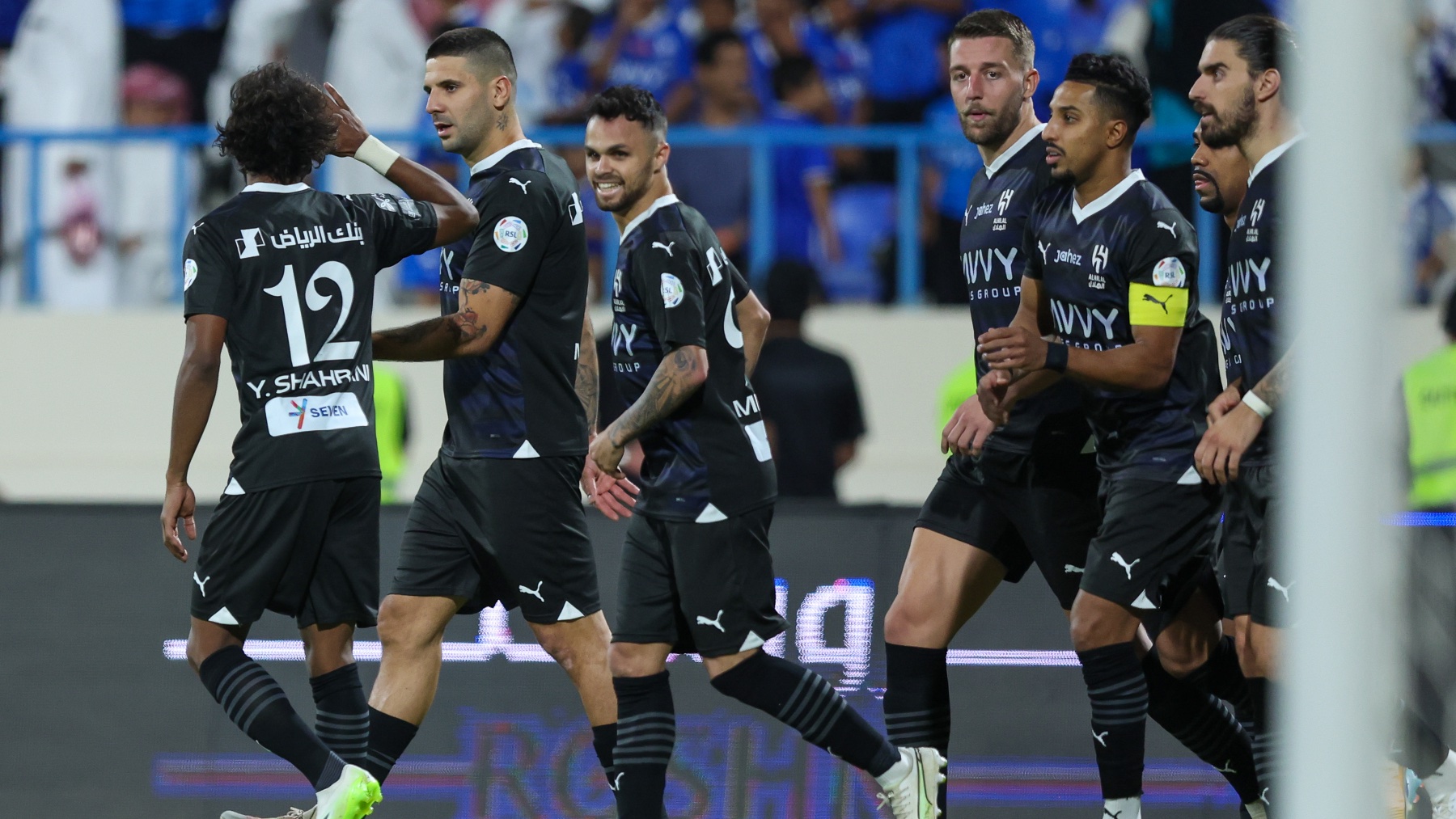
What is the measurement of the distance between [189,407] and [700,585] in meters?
1.37

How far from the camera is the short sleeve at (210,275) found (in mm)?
4578

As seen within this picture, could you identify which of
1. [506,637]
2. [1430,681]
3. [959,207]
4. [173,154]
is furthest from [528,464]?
[173,154]

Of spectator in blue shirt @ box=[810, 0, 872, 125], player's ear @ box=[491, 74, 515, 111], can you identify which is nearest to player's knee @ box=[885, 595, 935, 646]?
player's ear @ box=[491, 74, 515, 111]

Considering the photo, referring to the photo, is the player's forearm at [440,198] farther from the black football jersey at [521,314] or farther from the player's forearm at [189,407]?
the player's forearm at [189,407]

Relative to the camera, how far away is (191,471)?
974 centimetres

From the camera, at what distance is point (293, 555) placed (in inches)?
185

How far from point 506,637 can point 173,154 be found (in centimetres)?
479

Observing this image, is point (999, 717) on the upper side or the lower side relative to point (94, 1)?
lower

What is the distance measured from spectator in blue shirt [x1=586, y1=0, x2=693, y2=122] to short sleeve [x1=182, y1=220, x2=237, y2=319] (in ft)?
18.1

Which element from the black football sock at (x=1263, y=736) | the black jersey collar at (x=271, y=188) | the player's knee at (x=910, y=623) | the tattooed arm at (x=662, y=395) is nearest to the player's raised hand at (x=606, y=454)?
the tattooed arm at (x=662, y=395)

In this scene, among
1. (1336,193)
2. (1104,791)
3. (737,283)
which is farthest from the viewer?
(737,283)

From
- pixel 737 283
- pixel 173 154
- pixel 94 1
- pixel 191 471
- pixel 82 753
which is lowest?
pixel 82 753

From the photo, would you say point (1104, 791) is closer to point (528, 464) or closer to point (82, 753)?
point (528, 464)

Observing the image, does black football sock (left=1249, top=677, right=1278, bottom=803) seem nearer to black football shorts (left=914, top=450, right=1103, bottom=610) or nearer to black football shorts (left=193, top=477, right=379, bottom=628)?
black football shorts (left=914, top=450, right=1103, bottom=610)
